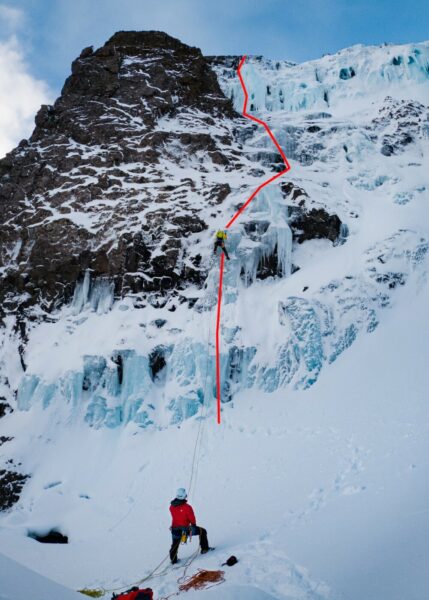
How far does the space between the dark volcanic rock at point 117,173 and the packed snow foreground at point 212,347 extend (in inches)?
5.2

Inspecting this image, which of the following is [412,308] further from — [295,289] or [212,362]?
[212,362]

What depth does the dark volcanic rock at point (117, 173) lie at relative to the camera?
21297 mm

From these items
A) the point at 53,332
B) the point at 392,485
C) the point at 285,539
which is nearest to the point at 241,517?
the point at 285,539

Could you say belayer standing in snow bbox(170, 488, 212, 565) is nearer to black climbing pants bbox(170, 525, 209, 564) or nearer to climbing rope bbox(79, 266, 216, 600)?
black climbing pants bbox(170, 525, 209, 564)

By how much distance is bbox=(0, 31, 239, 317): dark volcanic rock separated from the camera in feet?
69.9

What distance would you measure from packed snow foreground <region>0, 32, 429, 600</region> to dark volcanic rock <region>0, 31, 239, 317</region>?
132mm

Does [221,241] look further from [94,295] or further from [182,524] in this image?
[182,524]

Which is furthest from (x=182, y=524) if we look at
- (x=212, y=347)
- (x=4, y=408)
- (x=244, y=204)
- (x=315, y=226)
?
(x=244, y=204)

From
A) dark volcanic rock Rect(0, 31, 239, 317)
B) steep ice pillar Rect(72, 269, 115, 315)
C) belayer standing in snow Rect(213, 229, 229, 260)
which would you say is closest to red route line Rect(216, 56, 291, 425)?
belayer standing in snow Rect(213, 229, 229, 260)

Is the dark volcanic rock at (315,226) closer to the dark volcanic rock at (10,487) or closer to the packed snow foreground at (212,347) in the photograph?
the packed snow foreground at (212,347)

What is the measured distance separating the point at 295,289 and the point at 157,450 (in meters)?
8.71

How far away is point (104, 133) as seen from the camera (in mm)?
27766

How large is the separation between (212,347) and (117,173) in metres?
13.1

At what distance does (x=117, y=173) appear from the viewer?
25.3m
